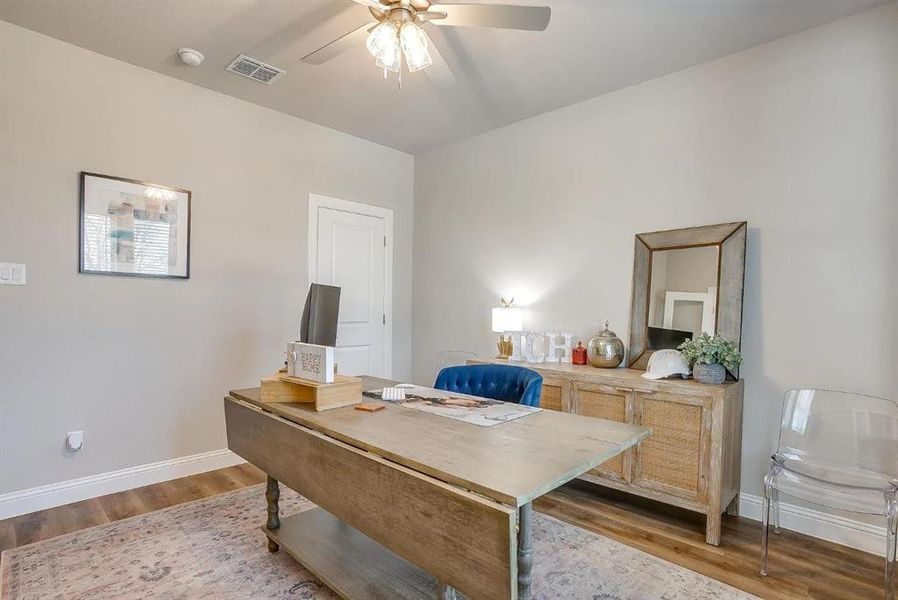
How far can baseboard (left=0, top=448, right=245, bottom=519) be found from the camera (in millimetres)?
2420

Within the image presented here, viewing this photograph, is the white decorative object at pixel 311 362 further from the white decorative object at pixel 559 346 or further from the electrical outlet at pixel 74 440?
the white decorative object at pixel 559 346

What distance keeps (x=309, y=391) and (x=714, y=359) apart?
2001mm

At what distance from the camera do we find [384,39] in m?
1.82

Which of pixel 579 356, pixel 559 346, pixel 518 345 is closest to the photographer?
pixel 579 356

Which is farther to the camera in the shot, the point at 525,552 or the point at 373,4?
the point at 373,4

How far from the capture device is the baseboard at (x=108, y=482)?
2.42 metres

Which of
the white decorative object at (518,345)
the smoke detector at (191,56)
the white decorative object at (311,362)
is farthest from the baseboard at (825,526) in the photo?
the smoke detector at (191,56)

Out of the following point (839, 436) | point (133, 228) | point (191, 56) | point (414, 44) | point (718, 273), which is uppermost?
point (191, 56)

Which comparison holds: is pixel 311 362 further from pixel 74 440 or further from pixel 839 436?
pixel 839 436

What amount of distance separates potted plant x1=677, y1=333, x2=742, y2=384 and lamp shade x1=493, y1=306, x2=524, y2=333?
126 centimetres

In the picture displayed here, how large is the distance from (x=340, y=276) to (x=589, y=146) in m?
2.19

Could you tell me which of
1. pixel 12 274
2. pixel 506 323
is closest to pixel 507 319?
pixel 506 323

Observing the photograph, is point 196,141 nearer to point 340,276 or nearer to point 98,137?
point 98,137

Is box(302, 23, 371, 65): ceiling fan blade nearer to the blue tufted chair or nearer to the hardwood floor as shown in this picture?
the blue tufted chair
